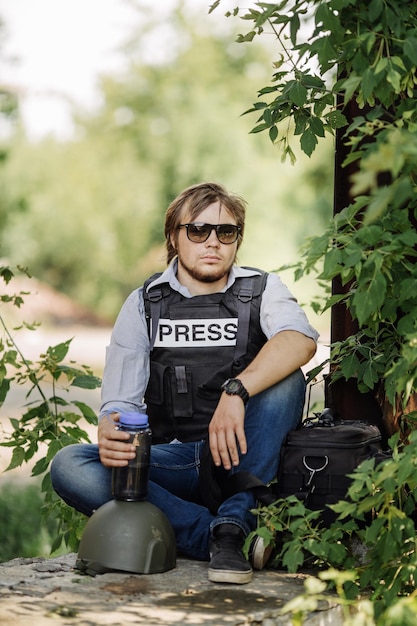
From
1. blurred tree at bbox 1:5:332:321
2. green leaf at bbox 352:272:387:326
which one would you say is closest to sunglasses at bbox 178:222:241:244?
green leaf at bbox 352:272:387:326

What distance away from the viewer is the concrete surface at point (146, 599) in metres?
2.83

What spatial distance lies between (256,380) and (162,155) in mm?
26922

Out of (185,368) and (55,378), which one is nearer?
(185,368)

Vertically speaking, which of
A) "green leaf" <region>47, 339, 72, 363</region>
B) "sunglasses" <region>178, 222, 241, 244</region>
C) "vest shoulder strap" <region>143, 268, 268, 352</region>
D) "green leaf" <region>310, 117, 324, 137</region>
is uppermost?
"green leaf" <region>310, 117, 324, 137</region>

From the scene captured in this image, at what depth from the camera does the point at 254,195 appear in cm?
2630

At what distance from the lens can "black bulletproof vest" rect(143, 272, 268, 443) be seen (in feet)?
12.1

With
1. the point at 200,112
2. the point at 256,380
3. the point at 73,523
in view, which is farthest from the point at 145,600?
the point at 200,112

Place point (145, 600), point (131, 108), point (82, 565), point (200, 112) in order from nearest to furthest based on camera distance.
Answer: point (145, 600) < point (82, 565) < point (200, 112) < point (131, 108)

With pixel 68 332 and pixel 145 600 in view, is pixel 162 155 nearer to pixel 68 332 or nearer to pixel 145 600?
pixel 68 332

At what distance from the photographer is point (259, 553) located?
3303mm

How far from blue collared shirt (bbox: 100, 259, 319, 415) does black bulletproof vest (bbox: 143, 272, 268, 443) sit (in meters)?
0.03

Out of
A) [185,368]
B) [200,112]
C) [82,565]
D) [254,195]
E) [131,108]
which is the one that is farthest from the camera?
[131,108]

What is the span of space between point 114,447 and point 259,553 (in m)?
0.57

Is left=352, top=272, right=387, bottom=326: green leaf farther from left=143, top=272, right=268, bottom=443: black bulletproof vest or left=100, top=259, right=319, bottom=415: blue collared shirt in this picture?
left=143, top=272, right=268, bottom=443: black bulletproof vest
